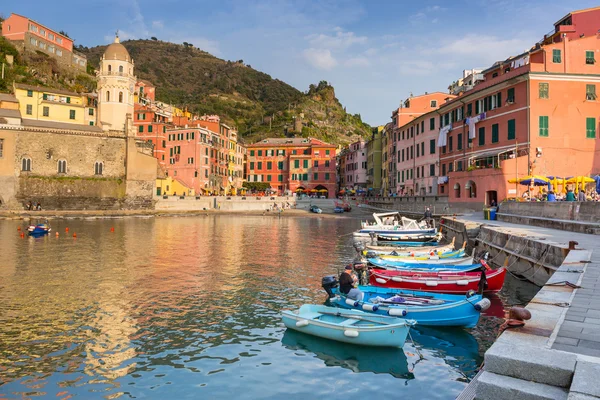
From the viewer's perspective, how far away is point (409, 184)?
2653 inches

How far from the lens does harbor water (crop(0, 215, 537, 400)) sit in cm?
974

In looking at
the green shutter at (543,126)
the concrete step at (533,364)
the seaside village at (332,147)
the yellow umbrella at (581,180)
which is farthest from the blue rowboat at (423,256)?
the green shutter at (543,126)

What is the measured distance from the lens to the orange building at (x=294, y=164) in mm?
94750

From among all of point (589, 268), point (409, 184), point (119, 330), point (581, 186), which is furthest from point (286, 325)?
point (409, 184)

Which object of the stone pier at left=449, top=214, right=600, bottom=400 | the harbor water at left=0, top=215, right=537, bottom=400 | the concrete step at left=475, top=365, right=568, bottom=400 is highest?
the stone pier at left=449, top=214, right=600, bottom=400

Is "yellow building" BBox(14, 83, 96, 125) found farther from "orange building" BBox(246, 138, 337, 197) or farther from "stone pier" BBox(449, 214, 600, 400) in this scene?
"stone pier" BBox(449, 214, 600, 400)

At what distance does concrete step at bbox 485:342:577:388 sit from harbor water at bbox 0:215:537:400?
407 centimetres

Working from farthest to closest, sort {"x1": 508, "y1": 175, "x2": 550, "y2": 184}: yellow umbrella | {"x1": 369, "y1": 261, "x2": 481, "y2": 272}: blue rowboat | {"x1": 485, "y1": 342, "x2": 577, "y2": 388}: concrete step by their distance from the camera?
{"x1": 508, "y1": 175, "x2": 550, "y2": 184}: yellow umbrella → {"x1": 369, "y1": 261, "x2": 481, "y2": 272}: blue rowboat → {"x1": 485, "y1": 342, "x2": 577, "y2": 388}: concrete step

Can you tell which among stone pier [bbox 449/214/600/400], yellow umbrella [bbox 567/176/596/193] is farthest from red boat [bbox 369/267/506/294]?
yellow umbrella [bbox 567/176/596/193]

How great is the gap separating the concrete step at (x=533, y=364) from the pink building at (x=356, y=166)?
93107 mm

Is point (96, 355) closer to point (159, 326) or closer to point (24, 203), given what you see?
point (159, 326)

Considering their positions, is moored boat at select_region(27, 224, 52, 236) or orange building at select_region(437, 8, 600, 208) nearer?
moored boat at select_region(27, 224, 52, 236)

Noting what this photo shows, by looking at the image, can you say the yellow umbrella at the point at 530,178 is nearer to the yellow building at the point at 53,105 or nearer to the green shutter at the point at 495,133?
the green shutter at the point at 495,133

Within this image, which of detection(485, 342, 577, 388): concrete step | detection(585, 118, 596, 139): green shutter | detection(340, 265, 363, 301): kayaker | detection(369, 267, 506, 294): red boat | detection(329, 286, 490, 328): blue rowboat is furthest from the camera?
detection(585, 118, 596, 139): green shutter
